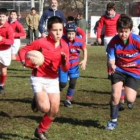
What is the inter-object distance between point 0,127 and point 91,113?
1.85 m

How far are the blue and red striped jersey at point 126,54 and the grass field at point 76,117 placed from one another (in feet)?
2.95

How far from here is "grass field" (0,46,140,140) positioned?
667 centimetres

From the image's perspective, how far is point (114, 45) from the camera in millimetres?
6984

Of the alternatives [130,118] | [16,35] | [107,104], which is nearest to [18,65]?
[16,35]

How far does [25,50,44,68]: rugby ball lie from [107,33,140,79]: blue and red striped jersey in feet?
4.30

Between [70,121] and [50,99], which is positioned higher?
[50,99]

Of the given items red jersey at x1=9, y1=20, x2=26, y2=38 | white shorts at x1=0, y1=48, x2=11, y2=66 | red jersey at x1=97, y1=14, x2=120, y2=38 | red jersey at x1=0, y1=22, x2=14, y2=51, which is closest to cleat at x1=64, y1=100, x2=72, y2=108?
red jersey at x1=0, y1=22, x2=14, y2=51

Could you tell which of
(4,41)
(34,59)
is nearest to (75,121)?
(34,59)

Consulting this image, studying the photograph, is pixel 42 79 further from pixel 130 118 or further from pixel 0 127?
pixel 130 118

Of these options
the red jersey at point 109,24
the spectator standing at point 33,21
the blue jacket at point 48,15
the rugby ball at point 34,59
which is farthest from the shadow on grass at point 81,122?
the spectator standing at point 33,21

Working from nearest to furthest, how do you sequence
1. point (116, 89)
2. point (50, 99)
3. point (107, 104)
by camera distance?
point (50, 99) → point (116, 89) → point (107, 104)

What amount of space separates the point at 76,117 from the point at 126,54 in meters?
1.52

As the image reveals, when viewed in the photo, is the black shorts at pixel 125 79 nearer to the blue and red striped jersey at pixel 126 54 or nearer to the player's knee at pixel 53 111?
the blue and red striped jersey at pixel 126 54

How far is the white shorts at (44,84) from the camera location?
20.4 ft
